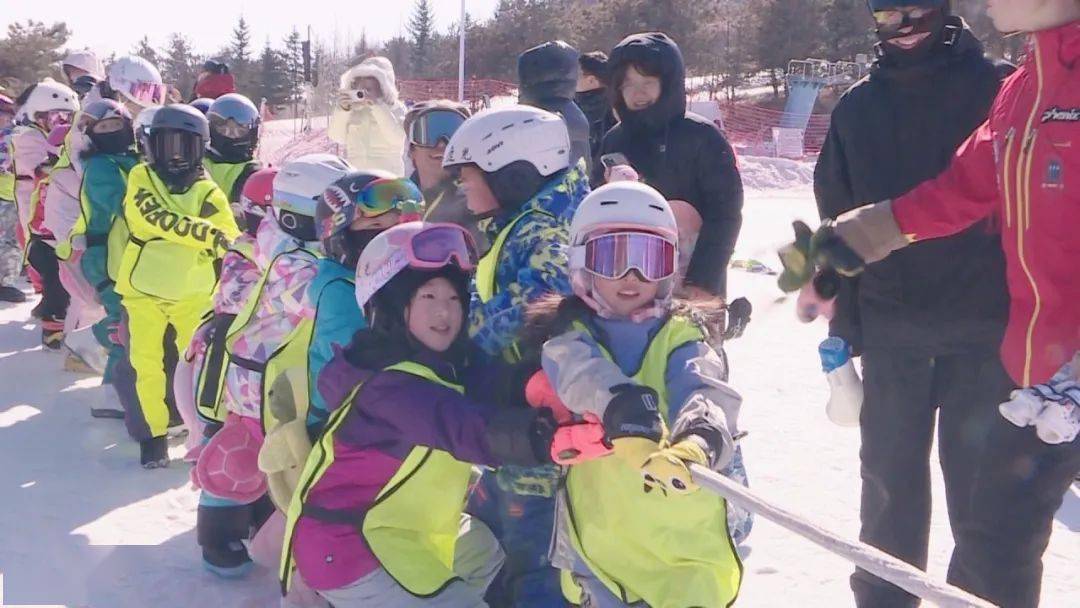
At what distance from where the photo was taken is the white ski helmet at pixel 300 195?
13.3 feet

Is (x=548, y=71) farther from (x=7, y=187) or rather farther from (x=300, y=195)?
(x=7, y=187)

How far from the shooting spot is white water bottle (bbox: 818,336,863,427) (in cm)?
330

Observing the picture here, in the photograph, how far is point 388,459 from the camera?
10.0 feet

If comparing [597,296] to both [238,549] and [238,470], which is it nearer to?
[238,470]

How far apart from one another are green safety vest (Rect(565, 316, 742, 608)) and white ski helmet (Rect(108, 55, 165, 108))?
6.09 metres

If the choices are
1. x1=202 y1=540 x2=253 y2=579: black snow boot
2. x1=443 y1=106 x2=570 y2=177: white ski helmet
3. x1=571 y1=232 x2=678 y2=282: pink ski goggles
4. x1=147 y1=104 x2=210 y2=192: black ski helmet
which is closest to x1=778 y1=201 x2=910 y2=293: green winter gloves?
x1=571 y1=232 x2=678 y2=282: pink ski goggles

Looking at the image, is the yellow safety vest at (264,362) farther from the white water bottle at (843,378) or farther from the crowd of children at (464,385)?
the white water bottle at (843,378)

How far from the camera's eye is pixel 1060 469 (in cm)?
255

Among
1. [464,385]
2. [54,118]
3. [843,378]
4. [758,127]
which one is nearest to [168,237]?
[464,385]

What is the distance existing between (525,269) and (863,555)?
1.72 metres

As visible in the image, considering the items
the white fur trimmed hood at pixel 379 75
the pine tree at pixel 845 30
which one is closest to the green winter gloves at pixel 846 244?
the white fur trimmed hood at pixel 379 75

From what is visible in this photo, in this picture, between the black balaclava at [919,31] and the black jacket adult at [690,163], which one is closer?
the black balaclava at [919,31]

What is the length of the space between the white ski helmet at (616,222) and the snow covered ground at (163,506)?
2.69ft

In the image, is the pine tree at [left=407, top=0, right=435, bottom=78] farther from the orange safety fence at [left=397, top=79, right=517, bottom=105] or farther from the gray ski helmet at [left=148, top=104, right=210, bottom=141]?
the gray ski helmet at [left=148, top=104, right=210, bottom=141]
